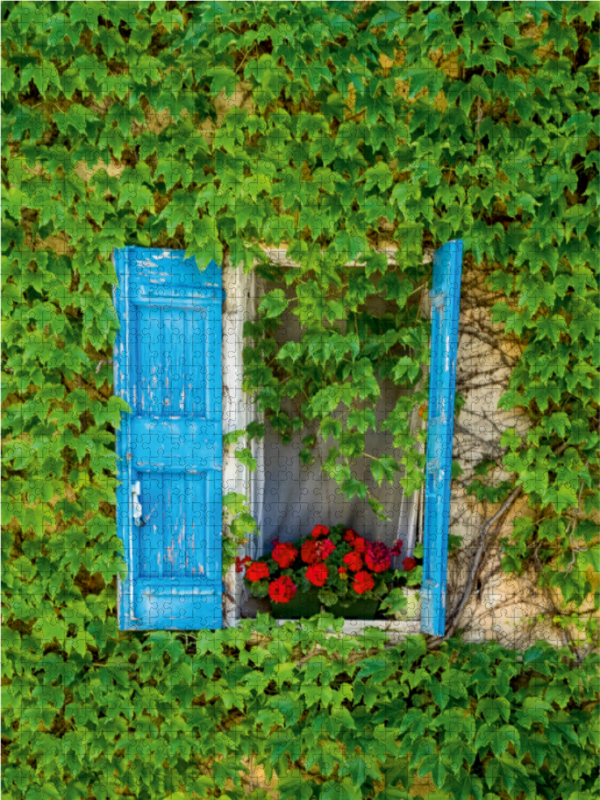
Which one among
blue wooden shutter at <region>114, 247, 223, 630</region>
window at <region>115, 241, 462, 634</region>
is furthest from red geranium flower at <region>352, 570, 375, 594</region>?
blue wooden shutter at <region>114, 247, 223, 630</region>

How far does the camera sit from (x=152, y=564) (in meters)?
2.84

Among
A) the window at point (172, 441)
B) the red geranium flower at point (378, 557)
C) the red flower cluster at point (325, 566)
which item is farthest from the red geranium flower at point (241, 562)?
the red geranium flower at point (378, 557)

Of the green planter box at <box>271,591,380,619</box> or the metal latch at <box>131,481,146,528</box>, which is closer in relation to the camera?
the metal latch at <box>131,481,146,528</box>

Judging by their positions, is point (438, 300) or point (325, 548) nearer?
point (438, 300)

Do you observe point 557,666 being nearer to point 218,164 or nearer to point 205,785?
point 205,785

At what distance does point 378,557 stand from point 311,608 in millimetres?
406

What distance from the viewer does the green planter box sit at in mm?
2939

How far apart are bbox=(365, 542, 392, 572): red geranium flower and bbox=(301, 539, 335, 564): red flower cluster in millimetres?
176

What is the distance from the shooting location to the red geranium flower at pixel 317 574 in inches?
113

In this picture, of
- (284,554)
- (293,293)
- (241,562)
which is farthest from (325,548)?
(293,293)

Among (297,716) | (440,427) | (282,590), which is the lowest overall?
(297,716)

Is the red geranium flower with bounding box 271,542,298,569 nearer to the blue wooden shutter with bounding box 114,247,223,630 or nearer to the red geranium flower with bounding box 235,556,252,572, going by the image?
the red geranium flower with bounding box 235,556,252,572

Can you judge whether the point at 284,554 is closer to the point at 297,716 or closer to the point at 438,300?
the point at 297,716

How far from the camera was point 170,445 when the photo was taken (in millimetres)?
2818
